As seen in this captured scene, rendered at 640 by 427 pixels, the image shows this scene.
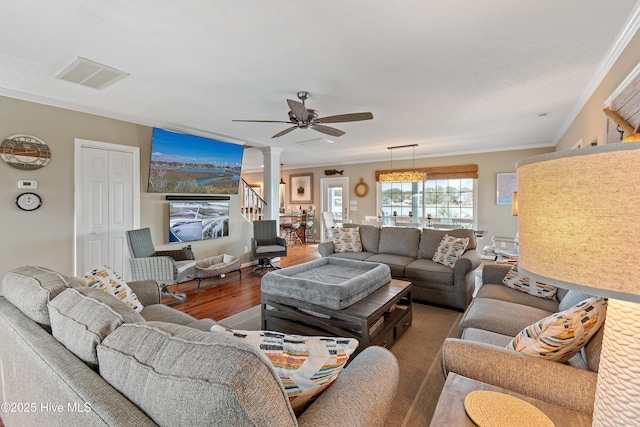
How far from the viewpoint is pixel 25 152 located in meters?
3.32

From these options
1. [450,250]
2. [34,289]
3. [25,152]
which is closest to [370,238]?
[450,250]

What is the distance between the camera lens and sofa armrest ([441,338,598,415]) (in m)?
1.17

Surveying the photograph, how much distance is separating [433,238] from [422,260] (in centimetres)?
38

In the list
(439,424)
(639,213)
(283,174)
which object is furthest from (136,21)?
(283,174)

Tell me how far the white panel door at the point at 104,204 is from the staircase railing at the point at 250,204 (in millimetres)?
2050

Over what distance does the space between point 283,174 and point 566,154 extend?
980cm

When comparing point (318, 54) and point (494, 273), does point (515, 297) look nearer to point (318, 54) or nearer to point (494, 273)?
point (494, 273)

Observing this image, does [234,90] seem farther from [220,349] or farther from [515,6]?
[220,349]

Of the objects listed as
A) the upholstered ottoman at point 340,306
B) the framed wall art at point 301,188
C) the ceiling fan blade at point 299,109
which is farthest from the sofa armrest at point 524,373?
the framed wall art at point 301,188

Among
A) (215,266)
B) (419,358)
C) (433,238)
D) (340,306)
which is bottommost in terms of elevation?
(419,358)

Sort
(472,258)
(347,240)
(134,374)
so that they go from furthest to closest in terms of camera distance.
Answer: (347,240), (472,258), (134,374)

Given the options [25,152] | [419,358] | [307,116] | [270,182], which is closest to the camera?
[419,358]

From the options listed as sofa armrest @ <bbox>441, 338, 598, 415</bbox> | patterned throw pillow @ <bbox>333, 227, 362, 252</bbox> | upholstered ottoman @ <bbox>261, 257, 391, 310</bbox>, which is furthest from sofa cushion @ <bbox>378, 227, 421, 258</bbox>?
sofa armrest @ <bbox>441, 338, 598, 415</bbox>

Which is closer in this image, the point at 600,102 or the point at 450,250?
the point at 600,102
